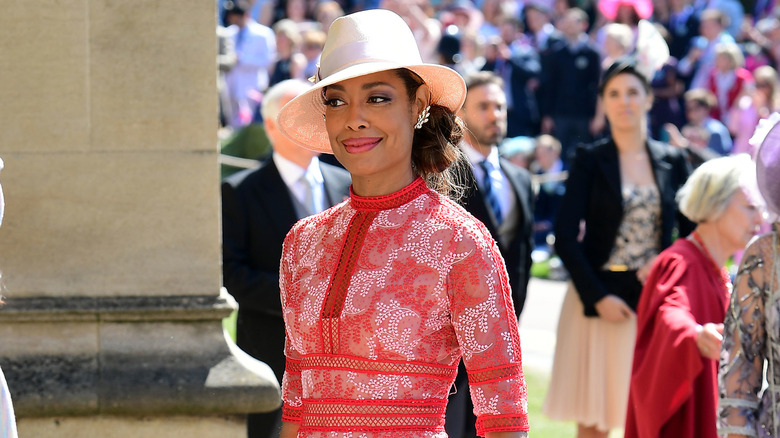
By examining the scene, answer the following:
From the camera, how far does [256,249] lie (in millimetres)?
5711

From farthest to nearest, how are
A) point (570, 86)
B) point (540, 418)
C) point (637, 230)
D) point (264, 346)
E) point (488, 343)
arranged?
point (570, 86)
point (540, 418)
point (637, 230)
point (264, 346)
point (488, 343)

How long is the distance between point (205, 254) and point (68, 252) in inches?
18.7

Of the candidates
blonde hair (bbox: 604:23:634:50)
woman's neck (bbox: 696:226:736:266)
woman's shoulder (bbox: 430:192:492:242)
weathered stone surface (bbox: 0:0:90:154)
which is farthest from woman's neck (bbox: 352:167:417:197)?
blonde hair (bbox: 604:23:634:50)

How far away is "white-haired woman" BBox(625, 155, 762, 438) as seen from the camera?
16.4 feet

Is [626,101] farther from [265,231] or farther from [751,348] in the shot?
[751,348]

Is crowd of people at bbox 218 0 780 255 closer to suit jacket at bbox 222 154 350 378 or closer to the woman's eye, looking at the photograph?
suit jacket at bbox 222 154 350 378

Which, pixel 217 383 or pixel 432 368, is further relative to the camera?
pixel 217 383

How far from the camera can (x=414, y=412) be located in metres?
2.92

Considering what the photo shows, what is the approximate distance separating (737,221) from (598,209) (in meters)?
1.53

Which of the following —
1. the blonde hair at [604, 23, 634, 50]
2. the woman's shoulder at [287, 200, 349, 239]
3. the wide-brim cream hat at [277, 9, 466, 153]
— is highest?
the wide-brim cream hat at [277, 9, 466, 153]

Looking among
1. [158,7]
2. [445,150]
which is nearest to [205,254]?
[158,7]

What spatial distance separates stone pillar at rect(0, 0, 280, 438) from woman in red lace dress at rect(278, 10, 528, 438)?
112cm

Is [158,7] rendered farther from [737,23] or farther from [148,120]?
[737,23]

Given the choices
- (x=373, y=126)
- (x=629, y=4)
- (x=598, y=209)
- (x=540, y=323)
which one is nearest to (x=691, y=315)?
(x=598, y=209)
